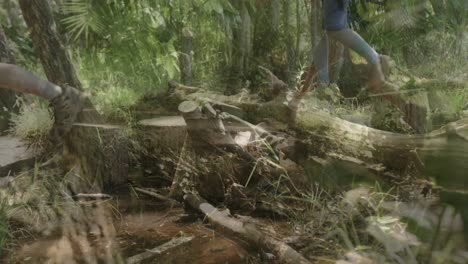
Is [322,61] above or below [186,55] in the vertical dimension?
below

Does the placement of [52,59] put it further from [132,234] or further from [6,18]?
[6,18]

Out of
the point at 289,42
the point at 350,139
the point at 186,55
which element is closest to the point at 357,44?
the point at 350,139

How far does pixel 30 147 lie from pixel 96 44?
96cm

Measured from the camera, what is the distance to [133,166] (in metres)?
2.76

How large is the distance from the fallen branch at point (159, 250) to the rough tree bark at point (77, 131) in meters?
0.74

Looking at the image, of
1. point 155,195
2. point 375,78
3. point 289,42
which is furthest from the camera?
point 289,42

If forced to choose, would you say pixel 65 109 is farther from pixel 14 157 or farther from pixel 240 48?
pixel 240 48

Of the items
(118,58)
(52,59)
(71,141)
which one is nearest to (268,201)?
(71,141)

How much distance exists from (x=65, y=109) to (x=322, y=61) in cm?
152

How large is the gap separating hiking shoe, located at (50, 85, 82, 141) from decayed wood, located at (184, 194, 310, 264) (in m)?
0.76

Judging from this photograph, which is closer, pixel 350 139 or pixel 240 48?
pixel 350 139

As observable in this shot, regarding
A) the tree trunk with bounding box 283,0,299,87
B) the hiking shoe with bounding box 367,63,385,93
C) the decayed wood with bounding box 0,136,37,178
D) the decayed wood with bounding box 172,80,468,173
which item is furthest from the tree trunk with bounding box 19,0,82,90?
the hiking shoe with bounding box 367,63,385,93

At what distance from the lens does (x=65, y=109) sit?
2180 mm

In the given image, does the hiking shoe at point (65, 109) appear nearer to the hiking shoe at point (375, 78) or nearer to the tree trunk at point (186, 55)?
the tree trunk at point (186, 55)
